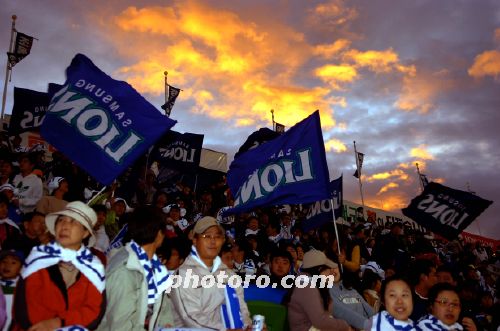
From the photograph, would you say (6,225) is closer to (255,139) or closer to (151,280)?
(151,280)

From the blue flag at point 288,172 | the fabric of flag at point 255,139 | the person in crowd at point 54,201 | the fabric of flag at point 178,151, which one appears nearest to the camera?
the person in crowd at point 54,201

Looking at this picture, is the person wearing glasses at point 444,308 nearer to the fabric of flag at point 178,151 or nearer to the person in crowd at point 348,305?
the person in crowd at point 348,305

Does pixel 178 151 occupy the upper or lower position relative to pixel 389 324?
upper

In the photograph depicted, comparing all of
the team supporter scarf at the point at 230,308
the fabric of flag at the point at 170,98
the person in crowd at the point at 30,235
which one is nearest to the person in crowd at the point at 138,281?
the team supporter scarf at the point at 230,308

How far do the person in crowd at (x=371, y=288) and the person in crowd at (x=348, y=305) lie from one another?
1.04 meters

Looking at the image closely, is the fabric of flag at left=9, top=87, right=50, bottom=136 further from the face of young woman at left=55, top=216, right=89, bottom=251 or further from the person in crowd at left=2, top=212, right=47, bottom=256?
the face of young woman at left=55, top=216, right=89, bottom=251

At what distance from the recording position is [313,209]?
12.3m

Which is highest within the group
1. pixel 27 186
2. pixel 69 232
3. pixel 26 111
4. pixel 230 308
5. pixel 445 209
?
pixel 26 111

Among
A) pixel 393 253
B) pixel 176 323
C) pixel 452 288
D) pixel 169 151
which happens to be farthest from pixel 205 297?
pixel 169 151

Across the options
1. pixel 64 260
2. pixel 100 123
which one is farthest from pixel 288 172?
pixel 64 260

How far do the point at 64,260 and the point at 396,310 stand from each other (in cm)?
327

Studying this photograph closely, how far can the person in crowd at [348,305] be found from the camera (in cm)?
568

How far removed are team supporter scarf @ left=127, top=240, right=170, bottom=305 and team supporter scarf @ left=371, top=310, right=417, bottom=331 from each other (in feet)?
7.24

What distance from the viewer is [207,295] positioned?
175 inches
